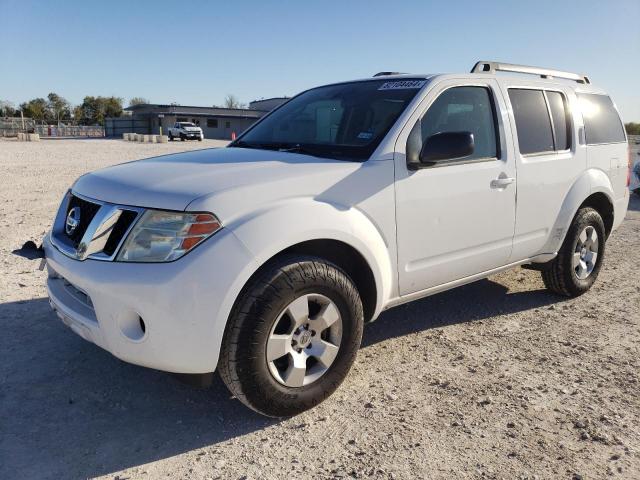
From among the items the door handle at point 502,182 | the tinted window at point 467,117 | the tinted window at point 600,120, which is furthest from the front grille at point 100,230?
the tinted window at point 600,120

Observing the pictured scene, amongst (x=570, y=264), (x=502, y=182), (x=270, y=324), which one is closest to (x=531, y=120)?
(x=502, y=182)

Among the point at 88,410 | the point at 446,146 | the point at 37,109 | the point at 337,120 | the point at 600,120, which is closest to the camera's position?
the point at 88,410

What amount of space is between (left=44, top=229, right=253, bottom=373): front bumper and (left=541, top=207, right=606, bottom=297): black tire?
10.3 ft

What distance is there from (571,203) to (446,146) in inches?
73.1

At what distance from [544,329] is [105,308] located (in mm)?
3133

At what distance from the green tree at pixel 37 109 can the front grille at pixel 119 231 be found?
99023 millimetres

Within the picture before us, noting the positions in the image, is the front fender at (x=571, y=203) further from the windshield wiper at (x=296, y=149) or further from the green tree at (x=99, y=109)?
the green tree at (x=99, y=109)

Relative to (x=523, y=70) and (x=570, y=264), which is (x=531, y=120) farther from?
(x=570, y=264)

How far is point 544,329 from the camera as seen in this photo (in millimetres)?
3986

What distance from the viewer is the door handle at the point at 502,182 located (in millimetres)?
3572

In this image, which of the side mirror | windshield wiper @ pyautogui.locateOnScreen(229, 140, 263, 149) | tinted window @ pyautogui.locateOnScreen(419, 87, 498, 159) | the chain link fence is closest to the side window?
tinted window @ pyautogui.locateOnScreen(419, 87, 498, 159)

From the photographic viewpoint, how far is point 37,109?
293 feet

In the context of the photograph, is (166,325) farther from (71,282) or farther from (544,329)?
(544,329)

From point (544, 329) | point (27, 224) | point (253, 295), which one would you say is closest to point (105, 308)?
point (253, 295)
